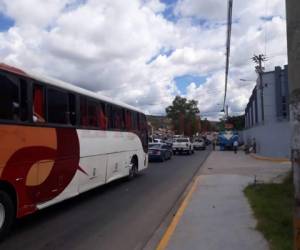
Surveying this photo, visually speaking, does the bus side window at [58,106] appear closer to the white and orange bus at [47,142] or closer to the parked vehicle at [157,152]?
the white and orange bus at [47,142]

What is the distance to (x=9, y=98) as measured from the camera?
7.88m


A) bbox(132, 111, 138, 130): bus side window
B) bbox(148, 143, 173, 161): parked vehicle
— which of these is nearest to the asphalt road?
bbox(132, 111, 138, 130): bus side window

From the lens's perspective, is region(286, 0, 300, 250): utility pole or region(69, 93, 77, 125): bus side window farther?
region(69, 93, 77, 125): bus side window

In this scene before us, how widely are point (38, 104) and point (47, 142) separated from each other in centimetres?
83

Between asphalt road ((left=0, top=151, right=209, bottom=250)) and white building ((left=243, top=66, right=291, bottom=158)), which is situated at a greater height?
white building ((left=243, top=66, right=291, bottom=158))

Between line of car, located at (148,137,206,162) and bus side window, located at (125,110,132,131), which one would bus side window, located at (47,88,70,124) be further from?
line of car, located at (148,137,206,162)

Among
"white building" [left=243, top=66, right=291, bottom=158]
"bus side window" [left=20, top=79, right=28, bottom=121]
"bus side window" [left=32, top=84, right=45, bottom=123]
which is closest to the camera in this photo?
"bus side window" [left=20, top=79, right=28, bottom=121]

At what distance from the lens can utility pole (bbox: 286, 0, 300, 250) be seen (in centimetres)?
453

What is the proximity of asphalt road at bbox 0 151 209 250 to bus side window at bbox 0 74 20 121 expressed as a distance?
7.22 feet

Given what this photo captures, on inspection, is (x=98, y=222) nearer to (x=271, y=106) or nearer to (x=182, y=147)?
(x=271, y=106)

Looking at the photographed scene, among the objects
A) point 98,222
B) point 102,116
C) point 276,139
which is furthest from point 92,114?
point 276,139

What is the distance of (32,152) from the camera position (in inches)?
334

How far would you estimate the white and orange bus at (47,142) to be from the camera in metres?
7.79

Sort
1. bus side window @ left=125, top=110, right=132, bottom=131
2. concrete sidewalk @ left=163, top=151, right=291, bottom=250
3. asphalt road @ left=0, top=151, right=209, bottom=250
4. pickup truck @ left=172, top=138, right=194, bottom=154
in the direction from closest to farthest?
concrete sidewalk @ left=163, top=151, right=291, bottom=250 → asphalt road @ left=0, top=151, right=209, bottom=250 → bus side window @ left=125, top=110, right=132, bottom=131 → pickup truck @ left=172, top=138, right=194, bottom=154
